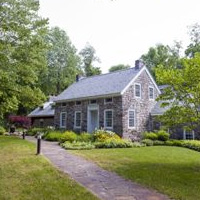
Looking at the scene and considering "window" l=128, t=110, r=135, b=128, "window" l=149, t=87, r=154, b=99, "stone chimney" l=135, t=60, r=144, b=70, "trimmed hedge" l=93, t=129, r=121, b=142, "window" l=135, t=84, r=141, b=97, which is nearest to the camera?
"trimmed hedge" l=93, t=129, r=121, b=142

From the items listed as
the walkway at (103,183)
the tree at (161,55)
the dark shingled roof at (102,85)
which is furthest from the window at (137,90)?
the tree at (161,55)

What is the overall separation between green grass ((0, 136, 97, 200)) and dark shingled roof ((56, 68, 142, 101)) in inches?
524

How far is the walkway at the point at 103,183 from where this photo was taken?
280 inches

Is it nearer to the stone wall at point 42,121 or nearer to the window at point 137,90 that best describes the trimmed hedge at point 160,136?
the window at point 137,90

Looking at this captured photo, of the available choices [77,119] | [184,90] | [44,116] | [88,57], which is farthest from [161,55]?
[184,90]

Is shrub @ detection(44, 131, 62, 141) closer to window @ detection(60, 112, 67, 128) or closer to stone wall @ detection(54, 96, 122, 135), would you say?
stone wall @ detection(54, 96, 122, 135)

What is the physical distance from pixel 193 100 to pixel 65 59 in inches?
1525

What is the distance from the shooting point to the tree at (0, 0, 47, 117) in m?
18.3

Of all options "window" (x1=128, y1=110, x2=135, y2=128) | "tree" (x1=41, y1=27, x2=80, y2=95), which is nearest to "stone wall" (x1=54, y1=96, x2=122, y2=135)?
"window" (x1=128, y1=110, x2=135, y2=128)

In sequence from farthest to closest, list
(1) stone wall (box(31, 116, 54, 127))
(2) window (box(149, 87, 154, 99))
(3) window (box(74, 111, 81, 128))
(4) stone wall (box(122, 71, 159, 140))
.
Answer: (1) stone wall (box(31, 116, 54, 127)), (3) window (box(74, 111, 81, 128)), (2) window (box(149, 87, 154, 99)), (4) stone wall (box(122, 71, 159, 140))

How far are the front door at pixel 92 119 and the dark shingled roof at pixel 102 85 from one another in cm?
144

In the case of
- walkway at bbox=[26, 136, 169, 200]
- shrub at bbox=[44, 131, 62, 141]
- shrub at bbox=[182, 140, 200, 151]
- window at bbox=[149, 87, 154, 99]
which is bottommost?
walkway at bbox=[26, 136, 169, 200]

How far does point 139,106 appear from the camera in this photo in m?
24.7

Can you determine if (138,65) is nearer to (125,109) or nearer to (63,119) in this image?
(125,109)
